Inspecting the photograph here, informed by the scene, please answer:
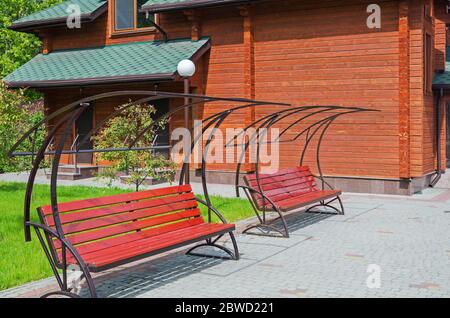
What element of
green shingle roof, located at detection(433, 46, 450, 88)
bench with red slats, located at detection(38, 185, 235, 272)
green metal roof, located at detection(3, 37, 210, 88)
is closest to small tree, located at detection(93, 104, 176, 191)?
green metal roof, located at detection(3, 37, 210, 88)

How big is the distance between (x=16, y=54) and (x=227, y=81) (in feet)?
65.4

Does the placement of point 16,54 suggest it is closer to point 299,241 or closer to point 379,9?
point 379,9

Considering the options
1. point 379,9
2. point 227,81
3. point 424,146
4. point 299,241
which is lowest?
point 299,241

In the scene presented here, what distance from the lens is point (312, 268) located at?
21.8 ft

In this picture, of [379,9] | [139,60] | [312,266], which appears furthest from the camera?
[139,60]

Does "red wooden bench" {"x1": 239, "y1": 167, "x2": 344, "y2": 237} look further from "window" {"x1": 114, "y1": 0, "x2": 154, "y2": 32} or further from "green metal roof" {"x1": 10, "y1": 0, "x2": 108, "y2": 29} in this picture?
"green metal roof" {"x1": 10, "y1": 0, "x2": 108, "y2": 29}

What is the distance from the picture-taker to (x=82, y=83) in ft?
56.9

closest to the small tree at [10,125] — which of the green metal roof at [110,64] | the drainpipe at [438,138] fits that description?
the green metal roof at [110,64]

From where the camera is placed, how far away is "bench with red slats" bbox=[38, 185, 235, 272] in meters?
5.44

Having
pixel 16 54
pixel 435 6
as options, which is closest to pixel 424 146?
pixel 435 6

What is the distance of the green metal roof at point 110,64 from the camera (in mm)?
16125

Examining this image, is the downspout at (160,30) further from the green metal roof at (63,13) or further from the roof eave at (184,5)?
the green metal roof at (63,13)

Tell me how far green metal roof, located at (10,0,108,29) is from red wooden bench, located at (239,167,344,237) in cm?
1107

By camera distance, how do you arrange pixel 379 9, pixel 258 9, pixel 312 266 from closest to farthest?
pixel 312 266 → pixel 379 9 → pixel 258 9
